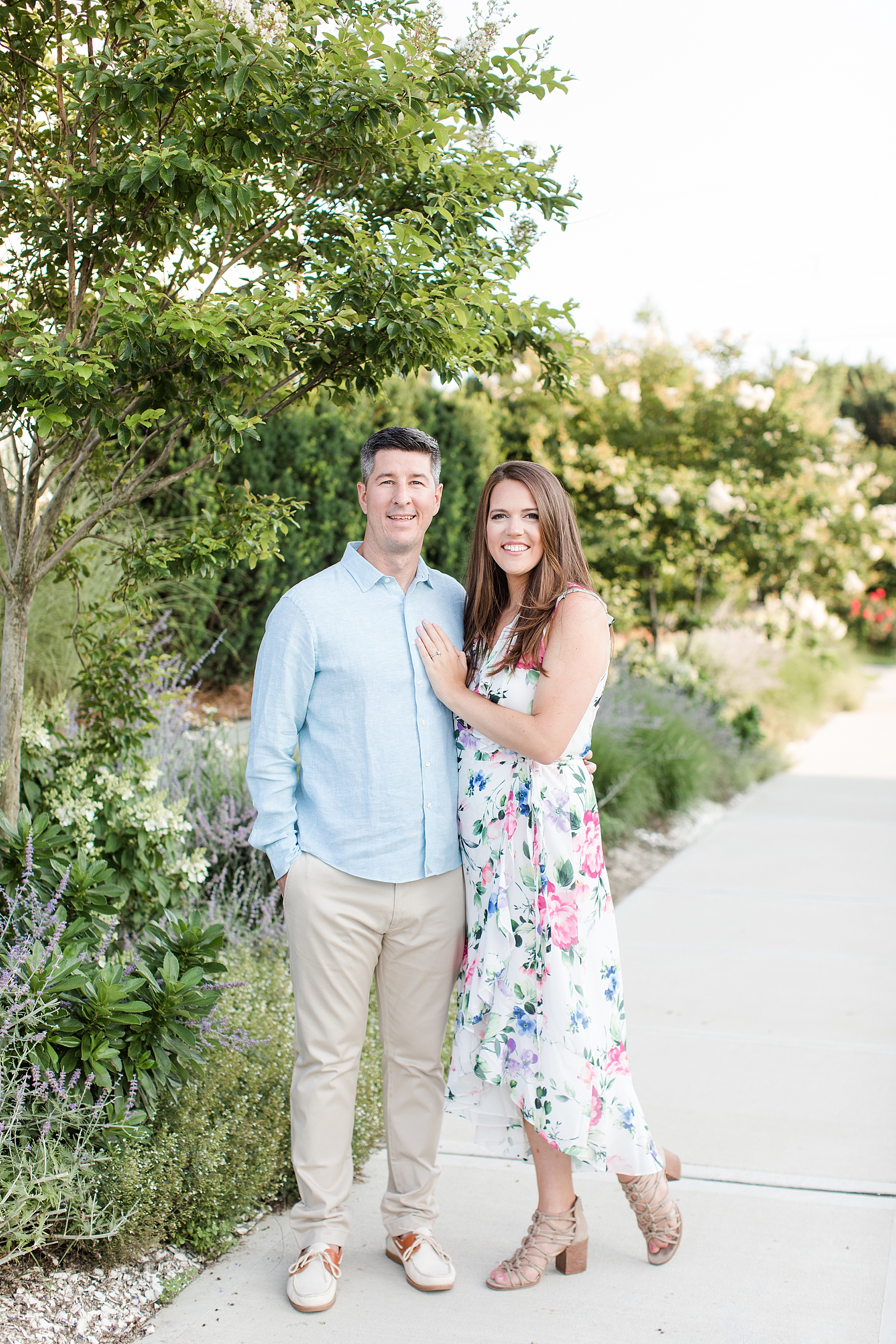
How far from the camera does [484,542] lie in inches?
109

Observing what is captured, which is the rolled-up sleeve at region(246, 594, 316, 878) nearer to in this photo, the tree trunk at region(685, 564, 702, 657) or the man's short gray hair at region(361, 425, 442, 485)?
the man's short gray hair at region(361, 425, 442, 485)

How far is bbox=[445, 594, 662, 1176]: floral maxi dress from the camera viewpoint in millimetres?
2590

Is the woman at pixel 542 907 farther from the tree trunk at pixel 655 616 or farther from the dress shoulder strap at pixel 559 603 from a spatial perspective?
the tree trunk at pixel 655 616

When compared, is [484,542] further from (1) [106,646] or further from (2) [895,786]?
(2) [895,786]

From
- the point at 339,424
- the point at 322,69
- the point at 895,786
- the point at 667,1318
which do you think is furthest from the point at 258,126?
the point at 895,786

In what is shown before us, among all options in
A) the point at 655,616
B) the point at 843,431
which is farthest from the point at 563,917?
the point at 843,431

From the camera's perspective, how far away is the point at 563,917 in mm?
2607

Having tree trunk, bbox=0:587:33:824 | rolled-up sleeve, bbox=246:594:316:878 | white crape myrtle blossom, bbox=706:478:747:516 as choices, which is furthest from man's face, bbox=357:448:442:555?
white crape myrtle blossom, bbox=706:478:747:516

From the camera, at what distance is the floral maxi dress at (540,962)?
8.50 ft

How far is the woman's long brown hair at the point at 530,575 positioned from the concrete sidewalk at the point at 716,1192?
1.40 metres

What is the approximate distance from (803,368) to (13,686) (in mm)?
9184

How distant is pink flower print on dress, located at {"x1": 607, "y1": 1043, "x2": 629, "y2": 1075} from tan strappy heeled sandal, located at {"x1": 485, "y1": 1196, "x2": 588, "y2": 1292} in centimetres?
31

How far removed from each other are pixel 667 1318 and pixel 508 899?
944 mm

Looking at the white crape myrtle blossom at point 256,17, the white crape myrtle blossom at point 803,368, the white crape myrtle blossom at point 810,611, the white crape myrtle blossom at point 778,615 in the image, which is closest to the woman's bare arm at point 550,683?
the white crape myrtle blossom at point 256,17
